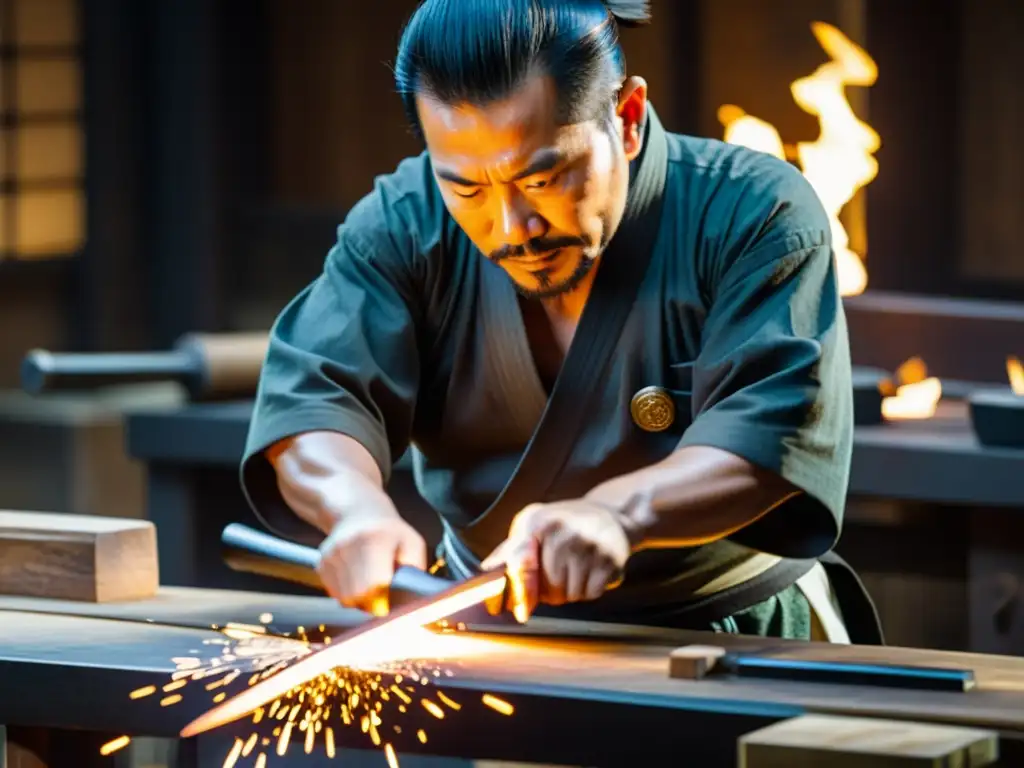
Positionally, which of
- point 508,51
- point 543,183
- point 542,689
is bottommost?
point 542,689

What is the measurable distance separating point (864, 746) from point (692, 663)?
428 millimetres

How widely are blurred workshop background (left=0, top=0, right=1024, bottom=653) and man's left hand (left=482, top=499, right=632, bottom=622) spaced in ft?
6.50

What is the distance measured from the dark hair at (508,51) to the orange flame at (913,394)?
88.0 inches

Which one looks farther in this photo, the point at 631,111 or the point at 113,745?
the point at 631,111

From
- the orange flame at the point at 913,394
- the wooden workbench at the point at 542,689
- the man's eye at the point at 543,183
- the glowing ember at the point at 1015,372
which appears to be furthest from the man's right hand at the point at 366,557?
the glowing ember at the point at 1015,372

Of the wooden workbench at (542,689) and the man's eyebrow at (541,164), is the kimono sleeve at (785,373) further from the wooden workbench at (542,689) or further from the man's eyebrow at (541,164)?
the man's eyebrow at (541,164)

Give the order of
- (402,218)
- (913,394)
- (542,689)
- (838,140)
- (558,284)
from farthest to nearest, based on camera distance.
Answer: (838,140), (913,394), (402,218), (558,284), (542,689)

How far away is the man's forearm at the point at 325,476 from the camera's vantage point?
121 inches

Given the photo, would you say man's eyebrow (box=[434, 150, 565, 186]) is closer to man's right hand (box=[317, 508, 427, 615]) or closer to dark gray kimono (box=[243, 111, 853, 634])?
dark gray kimono (box=[243, 111, 853, 634])

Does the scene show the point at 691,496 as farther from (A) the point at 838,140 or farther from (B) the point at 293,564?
(A) the point at 838,140

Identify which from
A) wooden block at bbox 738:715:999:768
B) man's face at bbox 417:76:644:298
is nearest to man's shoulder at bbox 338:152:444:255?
man's face at bbox 417:76:644:298

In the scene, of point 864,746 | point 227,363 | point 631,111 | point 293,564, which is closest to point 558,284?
point 631,111

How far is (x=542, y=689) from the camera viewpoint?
8.77ft

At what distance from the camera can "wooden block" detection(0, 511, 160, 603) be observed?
3.28 m
